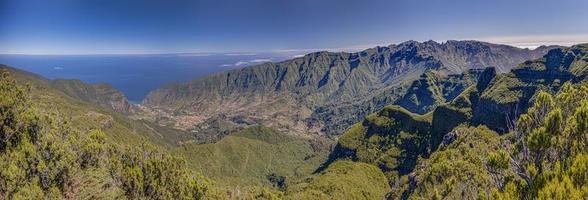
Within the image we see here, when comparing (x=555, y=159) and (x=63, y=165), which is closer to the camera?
(x=555, y=159)

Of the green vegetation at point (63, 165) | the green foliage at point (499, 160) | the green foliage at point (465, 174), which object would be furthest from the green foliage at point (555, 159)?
the green vegetation at point (63, 165)

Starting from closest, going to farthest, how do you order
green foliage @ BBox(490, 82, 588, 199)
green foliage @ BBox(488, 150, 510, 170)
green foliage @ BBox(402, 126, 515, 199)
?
green foliage @ BBox(490, 82, 588, 199) < green foliage @ BBox(488, 150, 510, 170) < green foliage @ BBox(402, 126, 515, 199)

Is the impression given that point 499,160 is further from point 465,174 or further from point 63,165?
point 465,174

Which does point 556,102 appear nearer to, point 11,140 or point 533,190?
point 533,190

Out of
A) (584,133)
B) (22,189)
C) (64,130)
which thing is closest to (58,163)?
(22,189)

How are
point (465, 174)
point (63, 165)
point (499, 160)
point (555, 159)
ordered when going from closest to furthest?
point (555, 159), point (499, 160), point (63, 165), point (465, 174)

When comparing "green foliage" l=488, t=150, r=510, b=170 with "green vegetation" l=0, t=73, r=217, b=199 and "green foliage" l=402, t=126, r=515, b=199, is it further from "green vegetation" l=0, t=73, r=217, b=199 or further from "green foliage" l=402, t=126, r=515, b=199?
"green vegetation" l=0, t=73, r=217, b=199

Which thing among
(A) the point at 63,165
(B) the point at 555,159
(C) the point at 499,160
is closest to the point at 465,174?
(C) the point at 499,160

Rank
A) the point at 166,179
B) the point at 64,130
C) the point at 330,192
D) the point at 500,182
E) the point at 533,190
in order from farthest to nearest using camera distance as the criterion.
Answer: the point at 330,192, the point at 166,179, the point at 64,130, the point at 500,182, the point at 533,190

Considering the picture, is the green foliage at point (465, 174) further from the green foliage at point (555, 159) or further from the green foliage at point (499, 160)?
the green foliage at point (555, 159)

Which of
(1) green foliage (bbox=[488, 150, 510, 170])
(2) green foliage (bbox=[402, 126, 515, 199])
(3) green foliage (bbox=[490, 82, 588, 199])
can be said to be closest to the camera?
(3) green foliage (bbox=[490, 82, 588, 199])

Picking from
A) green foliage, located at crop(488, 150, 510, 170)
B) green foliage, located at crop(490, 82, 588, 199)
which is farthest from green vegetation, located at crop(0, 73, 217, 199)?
green foliage, located at crop(490, 82, 588, 199)
